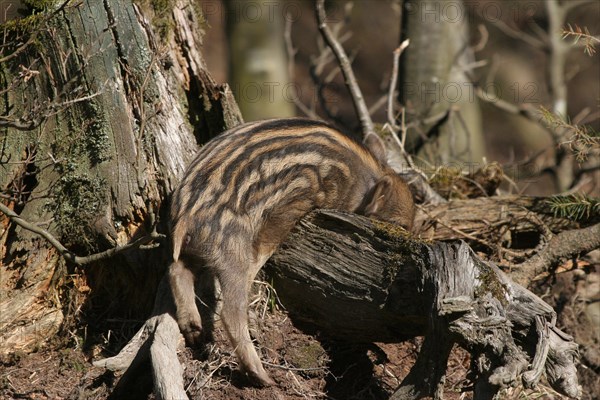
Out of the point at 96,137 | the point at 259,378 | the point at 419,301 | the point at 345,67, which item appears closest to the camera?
the point at 419,301

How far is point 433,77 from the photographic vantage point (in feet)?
26.5

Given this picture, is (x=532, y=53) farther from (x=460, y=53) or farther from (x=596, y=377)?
(x=596, y=377)

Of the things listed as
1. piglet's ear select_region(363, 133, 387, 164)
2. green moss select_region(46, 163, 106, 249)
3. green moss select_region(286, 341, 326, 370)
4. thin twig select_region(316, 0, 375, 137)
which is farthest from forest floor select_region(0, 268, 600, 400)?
thin twig select_region(316, 0, 375, 137)

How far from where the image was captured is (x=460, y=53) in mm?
8219

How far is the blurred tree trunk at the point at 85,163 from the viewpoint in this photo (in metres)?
5.12

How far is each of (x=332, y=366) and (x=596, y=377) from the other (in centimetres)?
238

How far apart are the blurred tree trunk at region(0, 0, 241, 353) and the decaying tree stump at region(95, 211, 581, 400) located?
0.57 m

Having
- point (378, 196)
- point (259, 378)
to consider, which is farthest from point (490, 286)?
point (378, 196)

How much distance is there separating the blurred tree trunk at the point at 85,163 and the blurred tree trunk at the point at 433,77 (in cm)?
310

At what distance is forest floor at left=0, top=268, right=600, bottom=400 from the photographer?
5070 millimetres

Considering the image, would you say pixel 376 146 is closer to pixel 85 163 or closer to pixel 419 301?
pixel 419 301

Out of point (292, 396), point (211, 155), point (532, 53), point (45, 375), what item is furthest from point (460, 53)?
point (532, 53)

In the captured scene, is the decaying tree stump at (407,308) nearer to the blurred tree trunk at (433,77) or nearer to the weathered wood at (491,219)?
the weathered wood at (491,219)

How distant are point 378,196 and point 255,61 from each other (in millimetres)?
4268
